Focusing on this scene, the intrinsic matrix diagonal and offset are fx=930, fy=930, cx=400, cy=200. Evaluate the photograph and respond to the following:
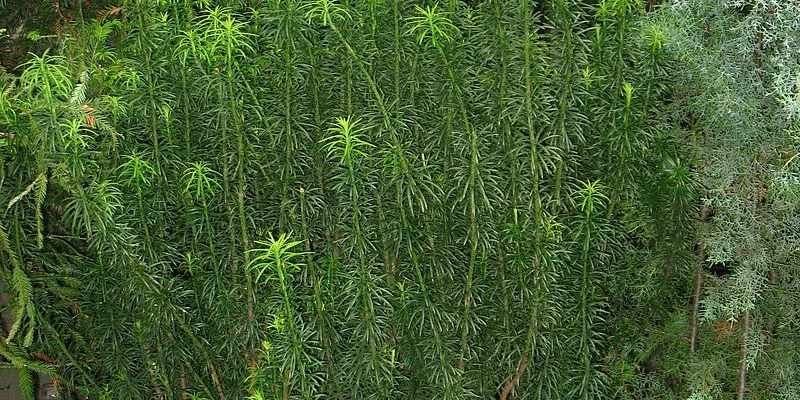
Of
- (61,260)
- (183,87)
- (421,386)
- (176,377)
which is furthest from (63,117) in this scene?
(421,386)

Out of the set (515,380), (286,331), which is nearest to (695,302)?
(515,380)

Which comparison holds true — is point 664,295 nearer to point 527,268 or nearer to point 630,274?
point 630,274

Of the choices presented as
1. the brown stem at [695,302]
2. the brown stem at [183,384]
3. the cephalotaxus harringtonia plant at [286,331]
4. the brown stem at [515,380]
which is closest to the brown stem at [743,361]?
the brown stem at [695,302]

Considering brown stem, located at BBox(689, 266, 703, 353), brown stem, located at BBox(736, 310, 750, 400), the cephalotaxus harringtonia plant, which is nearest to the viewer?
the cephalotaxus harringtonia plant

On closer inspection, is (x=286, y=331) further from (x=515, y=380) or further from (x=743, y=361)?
(x=743, y=361)

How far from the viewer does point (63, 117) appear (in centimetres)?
196

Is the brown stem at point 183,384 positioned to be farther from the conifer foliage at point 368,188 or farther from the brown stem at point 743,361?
the brown stem at point 743,361

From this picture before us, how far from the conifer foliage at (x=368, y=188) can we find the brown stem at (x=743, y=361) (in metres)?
0.14

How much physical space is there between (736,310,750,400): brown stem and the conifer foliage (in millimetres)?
139

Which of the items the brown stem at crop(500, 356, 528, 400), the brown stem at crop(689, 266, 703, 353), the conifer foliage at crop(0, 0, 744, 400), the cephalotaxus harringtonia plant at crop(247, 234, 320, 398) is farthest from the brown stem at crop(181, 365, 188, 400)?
the brown stem at crop(689, 266, 703, 353)

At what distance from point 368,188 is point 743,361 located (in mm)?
886

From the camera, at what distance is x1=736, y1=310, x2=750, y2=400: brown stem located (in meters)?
1.98

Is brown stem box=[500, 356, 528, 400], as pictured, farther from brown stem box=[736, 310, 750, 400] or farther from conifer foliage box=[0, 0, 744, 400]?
brown stem box=[736, 310, 750, 400]

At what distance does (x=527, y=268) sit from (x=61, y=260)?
116 centimetres
